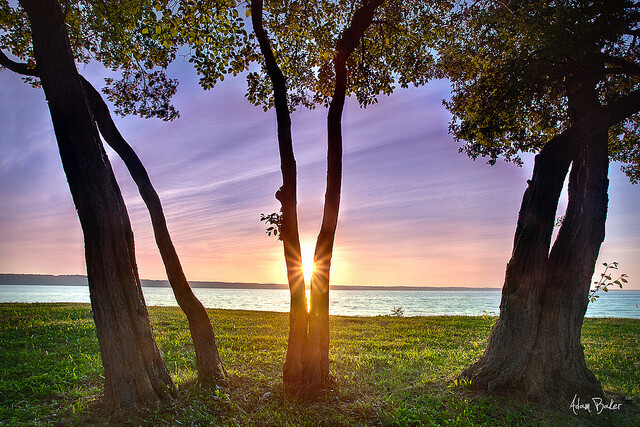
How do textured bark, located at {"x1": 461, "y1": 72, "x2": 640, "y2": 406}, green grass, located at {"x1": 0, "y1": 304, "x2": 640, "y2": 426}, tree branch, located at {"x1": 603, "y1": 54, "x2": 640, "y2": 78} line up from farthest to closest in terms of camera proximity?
tree branch, located at {"x1": 603, "y1": 54, "x2": 640, "y2": 78}
textured bark, located at {"x1": 461, "y1": 72, "x2": 640, "y2": 406}
green grass, located at {"x1": 0, "y1": 304, "x2": 640, "y2": 426}

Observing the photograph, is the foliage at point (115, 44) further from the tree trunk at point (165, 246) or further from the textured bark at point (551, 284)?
the textured bark at point (551, 284)

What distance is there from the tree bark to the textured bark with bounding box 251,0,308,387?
225mm

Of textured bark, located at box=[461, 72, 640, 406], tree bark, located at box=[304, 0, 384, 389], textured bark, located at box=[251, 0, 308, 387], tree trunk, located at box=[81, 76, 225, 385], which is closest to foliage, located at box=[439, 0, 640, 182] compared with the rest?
textured bark, located at box=[461, 72, 640, 406]

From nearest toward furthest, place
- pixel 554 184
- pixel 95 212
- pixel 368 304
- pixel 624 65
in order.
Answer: pixel 95 212, pixel 554 184, pixel 624 65, pixel 368 304

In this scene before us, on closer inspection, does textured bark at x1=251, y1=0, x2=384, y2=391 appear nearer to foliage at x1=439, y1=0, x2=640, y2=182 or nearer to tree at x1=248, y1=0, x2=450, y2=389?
tree at x1=248, y1=0, x2=450, y2=389

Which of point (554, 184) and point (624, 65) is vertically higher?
point (624, 65)

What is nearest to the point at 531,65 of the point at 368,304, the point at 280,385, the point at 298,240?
the point at 298,240

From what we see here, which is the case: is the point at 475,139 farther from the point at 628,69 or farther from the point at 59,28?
the point at 59,28

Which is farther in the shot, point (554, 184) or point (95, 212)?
point (554, 184)

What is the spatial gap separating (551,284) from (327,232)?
165 inches

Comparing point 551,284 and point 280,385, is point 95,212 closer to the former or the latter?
point 280,385

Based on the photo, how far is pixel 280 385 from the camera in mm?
7035

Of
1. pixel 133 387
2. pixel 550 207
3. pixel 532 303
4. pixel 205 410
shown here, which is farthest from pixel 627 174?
pixel 133 387

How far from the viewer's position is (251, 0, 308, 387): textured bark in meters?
6.97
